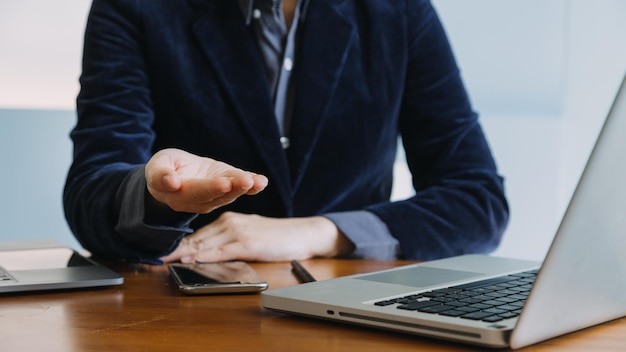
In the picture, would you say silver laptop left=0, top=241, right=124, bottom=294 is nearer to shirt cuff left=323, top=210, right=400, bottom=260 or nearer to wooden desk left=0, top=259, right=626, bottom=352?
wooden desk left=0, top=259, right=626, bottom=352

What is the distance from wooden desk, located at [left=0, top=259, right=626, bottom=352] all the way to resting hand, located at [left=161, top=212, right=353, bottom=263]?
0.92 ft

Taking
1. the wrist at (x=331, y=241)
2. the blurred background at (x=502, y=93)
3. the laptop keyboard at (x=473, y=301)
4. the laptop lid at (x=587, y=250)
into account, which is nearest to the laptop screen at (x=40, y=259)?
the wrist at (x=331, y=241)

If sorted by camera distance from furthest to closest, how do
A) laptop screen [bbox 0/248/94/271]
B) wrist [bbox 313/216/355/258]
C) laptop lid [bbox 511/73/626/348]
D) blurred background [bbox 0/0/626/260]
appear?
1. blurred background [bbox 0/0/626/260]
2. wrist [bbox 313/216/355/258]
3. laptop screen [bbox 0/248/94/271]
4. laptop lid [bbox 511/73/626/348]

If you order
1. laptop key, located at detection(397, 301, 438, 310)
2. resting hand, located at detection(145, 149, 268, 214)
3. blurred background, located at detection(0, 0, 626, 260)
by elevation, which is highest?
resting hand, located at detection(145, 149, 268, 214)

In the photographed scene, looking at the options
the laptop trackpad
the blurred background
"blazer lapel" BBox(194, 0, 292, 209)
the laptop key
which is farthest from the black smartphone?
the blurred background

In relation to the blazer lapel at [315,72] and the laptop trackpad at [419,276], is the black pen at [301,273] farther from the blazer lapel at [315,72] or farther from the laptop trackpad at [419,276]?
the blazer lapel at [315,72]

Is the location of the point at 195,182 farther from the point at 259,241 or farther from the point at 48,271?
the point at 259,241

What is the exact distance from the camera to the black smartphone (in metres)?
0.89

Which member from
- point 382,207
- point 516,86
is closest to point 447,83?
point 382,207

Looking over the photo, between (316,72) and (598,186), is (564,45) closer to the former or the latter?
(316,72)

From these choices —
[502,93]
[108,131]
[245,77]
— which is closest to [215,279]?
[108,131]

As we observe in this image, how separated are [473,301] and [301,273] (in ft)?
1.20

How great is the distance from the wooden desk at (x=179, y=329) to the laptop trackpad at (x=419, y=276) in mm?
120

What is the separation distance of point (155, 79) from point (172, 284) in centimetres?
63
